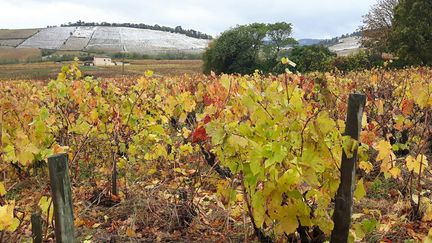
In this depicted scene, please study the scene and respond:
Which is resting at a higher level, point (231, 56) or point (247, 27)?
point (247, 27)

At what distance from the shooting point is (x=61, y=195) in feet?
7.52

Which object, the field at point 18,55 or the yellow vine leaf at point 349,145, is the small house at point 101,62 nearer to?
the field at point 18,55

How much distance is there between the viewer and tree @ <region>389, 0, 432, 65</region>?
2853 centimetres

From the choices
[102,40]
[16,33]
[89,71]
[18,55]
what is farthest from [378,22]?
[16,33]

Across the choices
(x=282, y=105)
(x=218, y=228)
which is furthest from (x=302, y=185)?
(x=218, y=228)

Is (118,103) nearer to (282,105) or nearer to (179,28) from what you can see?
(282,105)

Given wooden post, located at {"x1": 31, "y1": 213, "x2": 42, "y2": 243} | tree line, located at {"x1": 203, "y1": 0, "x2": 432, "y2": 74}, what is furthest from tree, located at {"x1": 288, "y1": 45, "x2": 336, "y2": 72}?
wooden post, located at {"x1": 31, "y1": 213, "x2": 42, "y2": 243}

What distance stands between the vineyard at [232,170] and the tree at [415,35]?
79.5 ft

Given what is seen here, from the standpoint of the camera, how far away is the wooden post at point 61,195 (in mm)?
2207

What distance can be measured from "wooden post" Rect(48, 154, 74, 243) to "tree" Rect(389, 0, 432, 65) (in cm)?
2965

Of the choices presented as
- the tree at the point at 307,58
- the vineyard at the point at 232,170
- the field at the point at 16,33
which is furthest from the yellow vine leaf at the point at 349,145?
the field at the point at 16,33

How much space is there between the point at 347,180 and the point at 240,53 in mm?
39083

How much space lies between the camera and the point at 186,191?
4.09m

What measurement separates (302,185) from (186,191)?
69.1 inches
